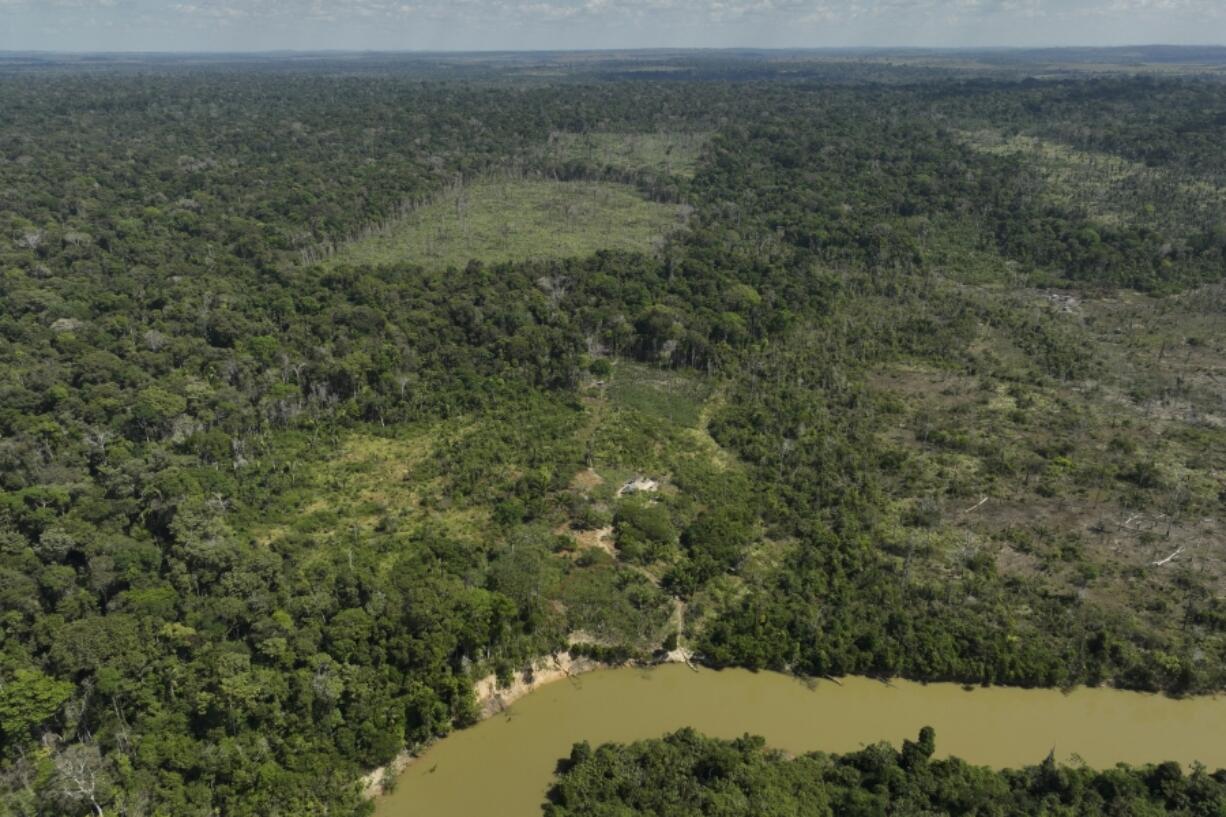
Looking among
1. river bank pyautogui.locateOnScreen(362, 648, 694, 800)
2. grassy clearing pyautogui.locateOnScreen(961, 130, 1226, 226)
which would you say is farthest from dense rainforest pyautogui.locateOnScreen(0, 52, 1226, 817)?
grassy clearing pyautogui.locateOnScreen(961, 130, 1226, 226)

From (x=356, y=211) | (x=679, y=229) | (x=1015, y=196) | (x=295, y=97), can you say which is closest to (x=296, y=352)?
(x=356, y=211)

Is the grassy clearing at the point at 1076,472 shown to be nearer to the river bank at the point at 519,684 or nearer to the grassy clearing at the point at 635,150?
the river bank at the point at 519,684

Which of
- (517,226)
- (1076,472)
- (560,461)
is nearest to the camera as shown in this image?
(1076,472)

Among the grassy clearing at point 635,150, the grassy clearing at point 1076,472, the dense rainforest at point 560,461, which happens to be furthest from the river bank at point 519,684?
the grassy clearing at point 635,150

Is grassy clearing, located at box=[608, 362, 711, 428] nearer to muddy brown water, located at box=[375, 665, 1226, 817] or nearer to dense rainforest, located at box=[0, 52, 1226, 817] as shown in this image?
dense rainforest, located at box=[0, 52, 1226, 817]

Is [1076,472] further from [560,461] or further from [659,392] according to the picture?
[560,461]

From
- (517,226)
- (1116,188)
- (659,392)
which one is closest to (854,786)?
(659,392)

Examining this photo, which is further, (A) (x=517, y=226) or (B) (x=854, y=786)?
(A) (x=517, y=226)
